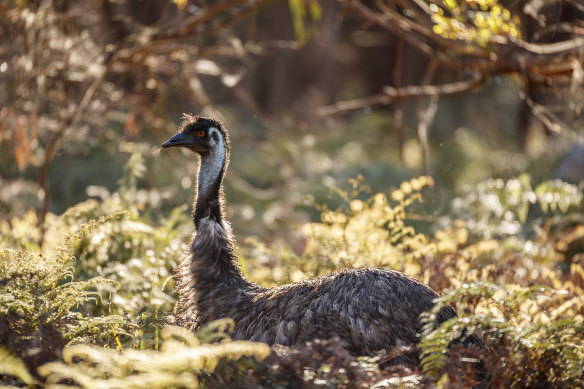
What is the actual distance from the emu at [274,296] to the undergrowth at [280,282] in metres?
0.18

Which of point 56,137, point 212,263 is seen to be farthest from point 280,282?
point 56,137

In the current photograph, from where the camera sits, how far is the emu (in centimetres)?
434

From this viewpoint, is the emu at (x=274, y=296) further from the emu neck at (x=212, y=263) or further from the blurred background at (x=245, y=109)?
the blurred background at (x=245, y=109)

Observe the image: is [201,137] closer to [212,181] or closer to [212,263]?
[212,181]

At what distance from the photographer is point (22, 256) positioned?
14.8 ft

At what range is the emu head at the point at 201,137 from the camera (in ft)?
18.6

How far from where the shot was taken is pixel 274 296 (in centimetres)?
482

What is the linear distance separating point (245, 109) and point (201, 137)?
20258 millimetres

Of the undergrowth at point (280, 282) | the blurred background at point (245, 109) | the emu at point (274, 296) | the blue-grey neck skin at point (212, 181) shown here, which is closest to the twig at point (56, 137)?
the blurred background at point (245, 109)

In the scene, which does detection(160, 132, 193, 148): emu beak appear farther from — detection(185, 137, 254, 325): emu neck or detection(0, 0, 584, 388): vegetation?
detection(0, 0, 584, 388): vegetation

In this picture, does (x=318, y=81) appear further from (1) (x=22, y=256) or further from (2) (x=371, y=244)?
(1) (x=22, y=256)

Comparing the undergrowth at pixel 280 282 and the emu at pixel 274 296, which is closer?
the undergrowth at pixel 280 282

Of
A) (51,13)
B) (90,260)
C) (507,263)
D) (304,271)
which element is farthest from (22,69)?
(507,263)

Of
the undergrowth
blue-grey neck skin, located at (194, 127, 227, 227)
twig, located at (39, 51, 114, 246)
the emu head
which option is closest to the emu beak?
the emu head
